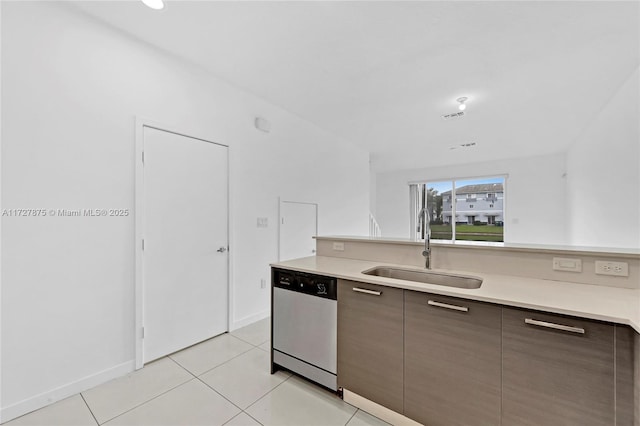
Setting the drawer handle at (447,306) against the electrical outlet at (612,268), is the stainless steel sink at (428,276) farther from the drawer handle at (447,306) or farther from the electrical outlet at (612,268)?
the electrical outlet at (612,268)

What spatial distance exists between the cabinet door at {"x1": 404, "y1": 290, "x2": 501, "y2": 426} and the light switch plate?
641mm

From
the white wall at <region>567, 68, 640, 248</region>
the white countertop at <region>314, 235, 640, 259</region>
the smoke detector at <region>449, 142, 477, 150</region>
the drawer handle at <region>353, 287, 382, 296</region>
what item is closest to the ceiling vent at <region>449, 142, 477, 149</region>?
→ the smoke detector at <region>449, 142, 477, 150</region>

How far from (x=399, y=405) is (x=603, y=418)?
860 millimetres

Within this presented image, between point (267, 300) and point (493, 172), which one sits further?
point (493, 172)

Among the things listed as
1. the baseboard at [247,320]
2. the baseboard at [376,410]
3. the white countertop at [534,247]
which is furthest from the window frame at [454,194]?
the baseboard at [376,410]

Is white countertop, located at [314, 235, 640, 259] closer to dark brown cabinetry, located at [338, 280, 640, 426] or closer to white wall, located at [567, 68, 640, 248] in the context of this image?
dark brown cabinetry, located at [338, 280, 640, 426]

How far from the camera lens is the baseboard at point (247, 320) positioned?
9.41 ft

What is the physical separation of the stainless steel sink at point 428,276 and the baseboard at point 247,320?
1778 mm

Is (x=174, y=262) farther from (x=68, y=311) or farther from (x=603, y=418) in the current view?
(x=603, y=418)

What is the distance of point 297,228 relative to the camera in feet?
12.4

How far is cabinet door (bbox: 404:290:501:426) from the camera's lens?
1.23 m

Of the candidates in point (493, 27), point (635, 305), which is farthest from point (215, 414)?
point (493, 27)

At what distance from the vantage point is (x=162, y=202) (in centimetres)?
232

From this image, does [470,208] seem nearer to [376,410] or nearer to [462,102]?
[462,102]
